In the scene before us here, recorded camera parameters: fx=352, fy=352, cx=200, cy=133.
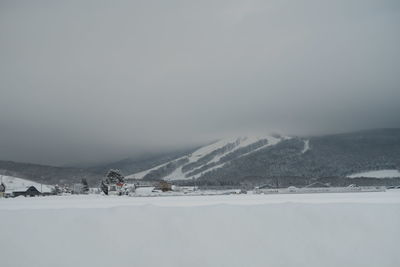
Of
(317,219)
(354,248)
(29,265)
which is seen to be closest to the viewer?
(29,265)

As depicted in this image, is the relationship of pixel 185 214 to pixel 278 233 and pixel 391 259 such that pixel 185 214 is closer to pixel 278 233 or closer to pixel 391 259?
pixel 278 233

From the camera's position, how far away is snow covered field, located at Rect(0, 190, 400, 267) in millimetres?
15664

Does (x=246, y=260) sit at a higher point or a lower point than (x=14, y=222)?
lower

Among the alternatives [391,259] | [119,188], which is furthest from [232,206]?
[119,188]

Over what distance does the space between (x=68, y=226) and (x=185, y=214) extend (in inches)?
226

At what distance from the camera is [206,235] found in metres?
16.9

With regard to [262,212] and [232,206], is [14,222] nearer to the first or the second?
[232,206]

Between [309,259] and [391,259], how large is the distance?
3.69m

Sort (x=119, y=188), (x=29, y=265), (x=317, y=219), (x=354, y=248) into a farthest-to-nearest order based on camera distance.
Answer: (x=119, y=188) → (x=317, y=219) → (x=354, y=248) → (x=29, y=265)

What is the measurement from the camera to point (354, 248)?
53.6 ft

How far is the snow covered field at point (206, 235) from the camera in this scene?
15.7m

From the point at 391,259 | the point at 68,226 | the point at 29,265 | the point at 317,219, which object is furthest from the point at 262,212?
the point at 29,265

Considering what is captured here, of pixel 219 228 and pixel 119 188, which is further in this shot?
pixel 119 188

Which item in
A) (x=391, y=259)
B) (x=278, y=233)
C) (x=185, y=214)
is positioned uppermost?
(x=185, y=214)
